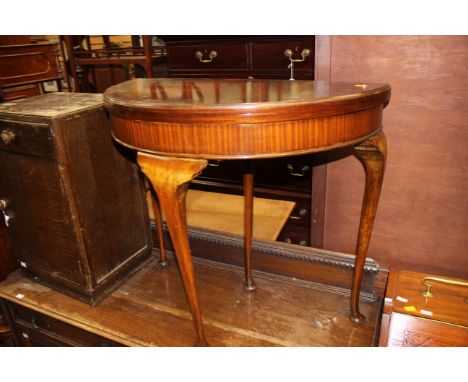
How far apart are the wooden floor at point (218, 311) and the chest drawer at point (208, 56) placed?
1.09 m

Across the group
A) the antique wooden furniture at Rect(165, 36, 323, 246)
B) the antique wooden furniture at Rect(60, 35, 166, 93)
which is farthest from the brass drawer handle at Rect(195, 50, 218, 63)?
the antique wooden furniture at Rect(60, 35, 166, 93)

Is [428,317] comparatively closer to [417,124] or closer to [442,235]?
[442,235]

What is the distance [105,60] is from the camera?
2.59m

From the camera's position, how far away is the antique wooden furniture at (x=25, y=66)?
2049mm

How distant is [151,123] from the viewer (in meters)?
0.84

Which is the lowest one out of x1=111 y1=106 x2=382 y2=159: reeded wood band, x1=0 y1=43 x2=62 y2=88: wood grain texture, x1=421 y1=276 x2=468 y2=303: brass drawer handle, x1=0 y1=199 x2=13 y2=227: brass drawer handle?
x1=421 y1=276 x2=468 y2=303: brass drawer handle

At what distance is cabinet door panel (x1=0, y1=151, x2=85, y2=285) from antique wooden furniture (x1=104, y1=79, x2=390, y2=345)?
1.27ft

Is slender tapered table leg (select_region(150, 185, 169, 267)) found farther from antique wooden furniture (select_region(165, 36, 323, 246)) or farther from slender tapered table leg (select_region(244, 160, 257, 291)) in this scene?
antique wooden furniture (select_region(165, 36, 323, 246))

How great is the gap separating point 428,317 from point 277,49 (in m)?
1.33

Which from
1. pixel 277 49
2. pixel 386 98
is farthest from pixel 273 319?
pixel 277 49

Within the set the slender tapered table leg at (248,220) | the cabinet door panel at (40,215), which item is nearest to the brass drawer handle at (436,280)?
the slender tapered table leg at (248,220)

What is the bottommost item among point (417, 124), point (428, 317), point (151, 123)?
point (428, 317)

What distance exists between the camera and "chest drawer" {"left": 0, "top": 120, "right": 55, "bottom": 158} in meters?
1.13

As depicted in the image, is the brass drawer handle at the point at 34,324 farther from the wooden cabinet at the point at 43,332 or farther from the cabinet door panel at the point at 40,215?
the cabinet door panel at the point at 40,215
